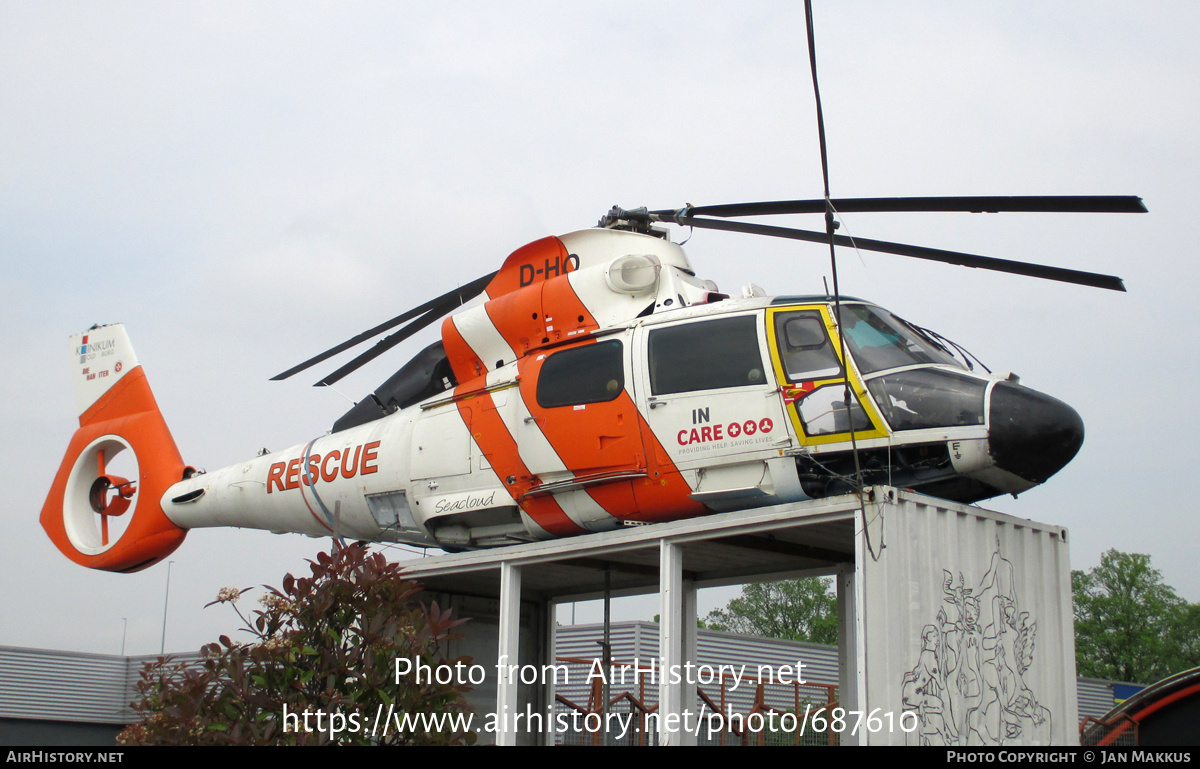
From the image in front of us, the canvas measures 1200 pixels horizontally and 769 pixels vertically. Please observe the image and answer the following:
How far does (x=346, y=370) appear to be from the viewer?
1323 cm

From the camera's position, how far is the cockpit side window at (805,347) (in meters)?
8.97

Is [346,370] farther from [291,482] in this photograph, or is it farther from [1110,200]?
[1110,200]

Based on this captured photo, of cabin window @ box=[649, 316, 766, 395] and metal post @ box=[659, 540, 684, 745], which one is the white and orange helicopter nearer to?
cabin window @ box=[649, 316, 766, 395]

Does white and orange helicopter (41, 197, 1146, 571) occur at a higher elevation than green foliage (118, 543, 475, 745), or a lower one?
higher

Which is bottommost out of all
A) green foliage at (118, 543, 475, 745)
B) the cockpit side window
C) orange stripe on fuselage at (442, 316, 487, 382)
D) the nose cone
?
green foliage at (118, 543, 475, 745)

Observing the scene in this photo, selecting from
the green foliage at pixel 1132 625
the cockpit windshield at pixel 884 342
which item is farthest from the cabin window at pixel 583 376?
the green foliage at pixel 1132 625

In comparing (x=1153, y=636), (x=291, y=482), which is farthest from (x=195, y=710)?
(x=1153, y=636)

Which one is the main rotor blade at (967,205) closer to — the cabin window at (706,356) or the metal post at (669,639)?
the cabin window at (706,356)

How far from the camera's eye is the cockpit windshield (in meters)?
8.92

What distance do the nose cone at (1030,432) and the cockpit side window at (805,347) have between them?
1303 mm

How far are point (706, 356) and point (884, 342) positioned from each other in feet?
4.99

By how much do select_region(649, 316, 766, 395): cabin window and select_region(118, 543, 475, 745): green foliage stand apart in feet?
11.1

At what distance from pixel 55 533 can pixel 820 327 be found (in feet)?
38.2

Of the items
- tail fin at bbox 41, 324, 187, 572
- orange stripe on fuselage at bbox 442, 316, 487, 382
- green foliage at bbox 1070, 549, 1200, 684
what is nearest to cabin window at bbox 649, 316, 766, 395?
orange stripe on fuselage at bbox 442, 316, 487, 382
